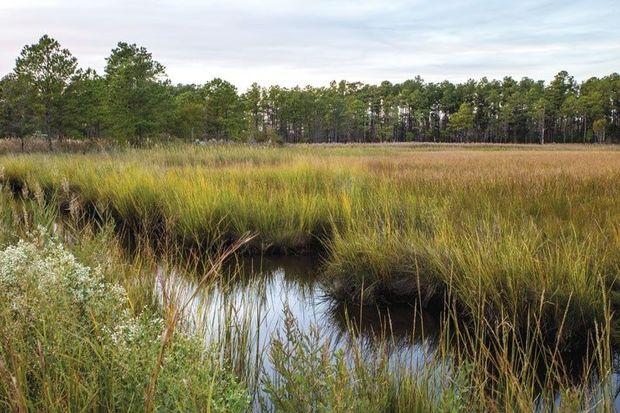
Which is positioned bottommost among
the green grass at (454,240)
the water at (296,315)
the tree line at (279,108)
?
the water at (296,315)

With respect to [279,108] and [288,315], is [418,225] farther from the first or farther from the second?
[279,108]

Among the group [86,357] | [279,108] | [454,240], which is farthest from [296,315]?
[279,108]

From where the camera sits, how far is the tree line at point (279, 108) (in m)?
25.3

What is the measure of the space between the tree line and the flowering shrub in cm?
2395

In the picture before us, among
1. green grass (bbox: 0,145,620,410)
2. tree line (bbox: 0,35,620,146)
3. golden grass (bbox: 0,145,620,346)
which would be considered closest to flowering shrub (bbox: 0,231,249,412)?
green grass (bbox: 0,145,620,410)

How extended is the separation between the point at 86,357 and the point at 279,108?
9311cm

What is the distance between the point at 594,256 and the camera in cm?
404

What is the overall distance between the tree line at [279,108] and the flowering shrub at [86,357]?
23947mm

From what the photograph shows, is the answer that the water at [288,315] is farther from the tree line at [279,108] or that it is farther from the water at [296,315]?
the tree line at [279,108]

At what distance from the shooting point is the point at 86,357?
206cm

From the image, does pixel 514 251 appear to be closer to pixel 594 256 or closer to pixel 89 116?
pixel 594 256

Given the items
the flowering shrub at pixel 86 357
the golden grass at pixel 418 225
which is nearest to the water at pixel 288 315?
the golden grass at pixel 418 225

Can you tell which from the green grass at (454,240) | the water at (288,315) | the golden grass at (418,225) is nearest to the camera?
the water at (288,315)

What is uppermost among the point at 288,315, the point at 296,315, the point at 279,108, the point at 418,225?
the point at 279,108
